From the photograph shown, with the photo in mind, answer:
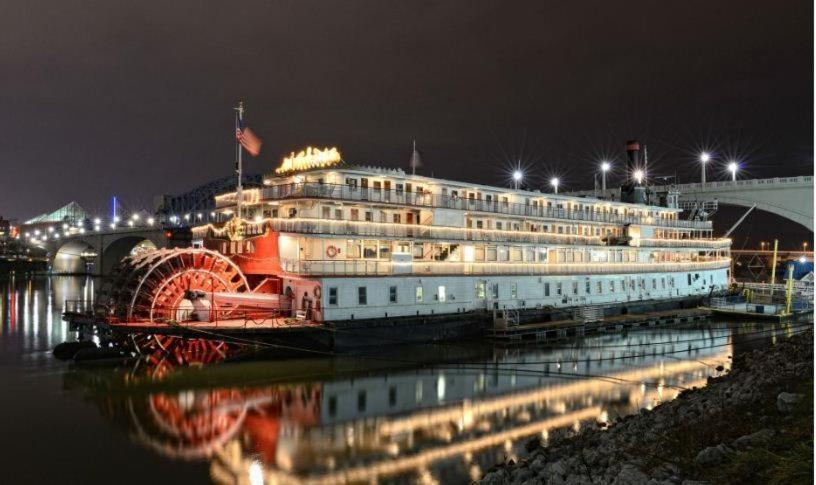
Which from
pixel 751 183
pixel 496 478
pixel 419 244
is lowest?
pixel 496 478

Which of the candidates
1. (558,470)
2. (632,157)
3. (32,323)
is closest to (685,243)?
(632,157)

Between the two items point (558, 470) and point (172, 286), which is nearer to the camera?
point (558, 470)

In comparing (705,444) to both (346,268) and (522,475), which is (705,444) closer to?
(522,475)

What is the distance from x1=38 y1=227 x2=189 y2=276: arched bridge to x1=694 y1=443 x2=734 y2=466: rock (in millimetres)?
88647

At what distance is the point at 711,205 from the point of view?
6044 centimetres

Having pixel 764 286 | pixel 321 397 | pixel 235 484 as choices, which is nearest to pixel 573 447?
pixel 235 484

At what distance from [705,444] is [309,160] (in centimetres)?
2680

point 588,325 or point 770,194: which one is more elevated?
point 770,194

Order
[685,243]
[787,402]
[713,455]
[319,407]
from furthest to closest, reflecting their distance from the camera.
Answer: [685,243] → [319,407] → [787,402] → [713,455]

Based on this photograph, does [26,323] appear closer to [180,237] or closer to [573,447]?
[180,237]

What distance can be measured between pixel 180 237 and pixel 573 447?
45.7m

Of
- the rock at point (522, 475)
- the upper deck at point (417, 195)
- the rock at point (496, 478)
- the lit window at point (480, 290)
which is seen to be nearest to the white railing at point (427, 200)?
the upper deck at point (417, 195)

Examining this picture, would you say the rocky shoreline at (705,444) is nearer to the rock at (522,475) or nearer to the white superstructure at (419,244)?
the rock at (522,475)

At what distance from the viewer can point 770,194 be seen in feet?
181
